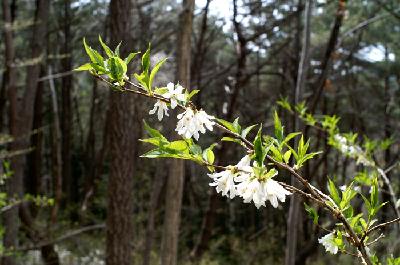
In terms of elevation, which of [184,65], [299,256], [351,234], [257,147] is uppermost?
[184,65]

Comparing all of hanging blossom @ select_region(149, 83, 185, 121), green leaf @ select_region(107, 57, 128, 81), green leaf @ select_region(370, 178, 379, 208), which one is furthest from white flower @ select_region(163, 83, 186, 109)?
green leaf @ select_region(370, 178, 379, 208)

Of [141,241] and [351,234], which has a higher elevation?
[351,234]

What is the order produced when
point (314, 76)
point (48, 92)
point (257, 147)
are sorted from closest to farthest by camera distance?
point (257, 147) → point (314, 76) → point (48, 92)

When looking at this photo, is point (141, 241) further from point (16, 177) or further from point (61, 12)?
point (61, 12)

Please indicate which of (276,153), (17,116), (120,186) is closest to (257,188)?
(276,153)

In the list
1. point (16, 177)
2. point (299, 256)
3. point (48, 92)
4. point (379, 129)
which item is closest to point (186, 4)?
point (16, 177)

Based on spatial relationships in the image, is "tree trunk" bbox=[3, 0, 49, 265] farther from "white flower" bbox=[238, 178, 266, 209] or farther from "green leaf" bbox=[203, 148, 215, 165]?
"white flower" bbox=[238, 178, 266, 209]
